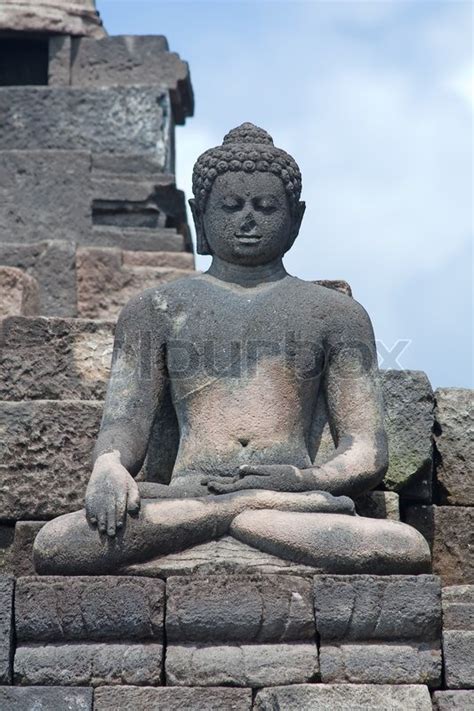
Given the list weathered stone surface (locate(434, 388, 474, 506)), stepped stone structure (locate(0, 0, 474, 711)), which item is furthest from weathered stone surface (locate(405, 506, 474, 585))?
weathered stone surface (locate(434, 388, 474, 506))

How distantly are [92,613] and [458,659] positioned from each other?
5.75 ft

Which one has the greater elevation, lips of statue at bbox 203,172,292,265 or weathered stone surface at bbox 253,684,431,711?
lips of statue at bbox 203,172,292,265

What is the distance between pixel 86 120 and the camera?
1919 centimetres

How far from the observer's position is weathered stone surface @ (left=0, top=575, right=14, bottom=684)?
11750 millimetres

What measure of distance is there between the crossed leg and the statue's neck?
1601 mm

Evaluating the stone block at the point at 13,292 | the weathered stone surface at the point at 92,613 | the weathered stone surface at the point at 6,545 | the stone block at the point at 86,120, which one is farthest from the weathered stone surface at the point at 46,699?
the stone block at the point at 86,120

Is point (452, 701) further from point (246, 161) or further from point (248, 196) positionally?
point (246, 161)

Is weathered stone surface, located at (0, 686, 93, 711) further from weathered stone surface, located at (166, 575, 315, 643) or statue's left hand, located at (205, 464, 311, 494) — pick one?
statue's left hand, located at (205, 464, 311, 494)

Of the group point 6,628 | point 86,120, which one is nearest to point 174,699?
point 6,628

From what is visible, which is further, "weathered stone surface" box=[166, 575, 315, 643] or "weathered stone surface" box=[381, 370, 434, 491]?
"weathered stone surface" box=[381, 370, 434, 491]

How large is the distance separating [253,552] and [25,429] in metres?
2.13

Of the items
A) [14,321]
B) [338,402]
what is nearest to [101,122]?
[14,321]

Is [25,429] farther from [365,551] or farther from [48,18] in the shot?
[48,18]

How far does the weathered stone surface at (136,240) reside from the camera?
18188 mm
